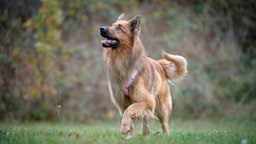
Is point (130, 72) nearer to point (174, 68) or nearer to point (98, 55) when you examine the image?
point (174, 68)

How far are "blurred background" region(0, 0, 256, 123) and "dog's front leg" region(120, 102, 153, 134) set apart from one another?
7.83 meters

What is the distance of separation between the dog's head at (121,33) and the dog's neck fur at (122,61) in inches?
3.4

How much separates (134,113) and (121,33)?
1.61 m

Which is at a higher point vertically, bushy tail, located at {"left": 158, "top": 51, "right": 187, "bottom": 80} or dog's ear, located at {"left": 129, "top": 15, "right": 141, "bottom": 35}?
dog's ear, located at {"left": 129, "top": 15, "right": 141, "bottom": 35}

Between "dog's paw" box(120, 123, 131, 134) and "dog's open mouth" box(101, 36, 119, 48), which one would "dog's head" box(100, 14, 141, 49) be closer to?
"dog's open mouth" box(101, 36, 119, 48)

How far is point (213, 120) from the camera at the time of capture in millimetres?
15484

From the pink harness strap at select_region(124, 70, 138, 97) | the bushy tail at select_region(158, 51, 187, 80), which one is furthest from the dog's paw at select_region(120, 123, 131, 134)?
the bushy tail at select_region(158, 51, 187, 80)

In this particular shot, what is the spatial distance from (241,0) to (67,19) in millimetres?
7049

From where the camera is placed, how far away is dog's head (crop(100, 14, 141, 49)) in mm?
8234

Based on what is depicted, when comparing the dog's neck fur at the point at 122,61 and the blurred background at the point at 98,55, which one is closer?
the dog's neck fur at the point at 122,61

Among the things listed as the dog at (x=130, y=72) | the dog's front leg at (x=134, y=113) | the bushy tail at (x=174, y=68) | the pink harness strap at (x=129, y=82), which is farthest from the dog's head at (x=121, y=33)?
the bushy tail at (x=174, y=68)

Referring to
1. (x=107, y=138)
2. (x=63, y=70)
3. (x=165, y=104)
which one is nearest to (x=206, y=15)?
(x=63, y=70)

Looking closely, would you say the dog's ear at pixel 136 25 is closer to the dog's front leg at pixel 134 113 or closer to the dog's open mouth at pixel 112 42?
the dog's open mouth at pixel 112 42

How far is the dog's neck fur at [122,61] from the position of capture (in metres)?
8.16
